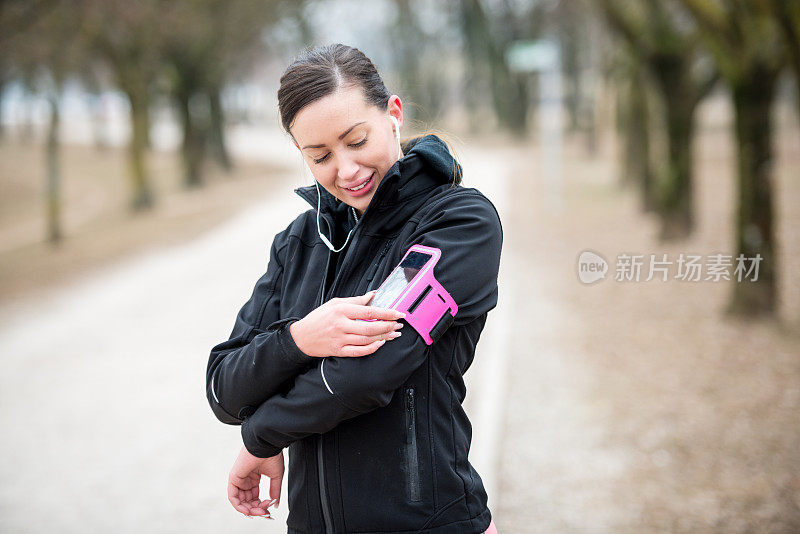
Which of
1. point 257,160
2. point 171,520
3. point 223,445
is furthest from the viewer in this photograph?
point 257,160

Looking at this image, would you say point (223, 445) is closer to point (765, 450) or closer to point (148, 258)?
point (765, 450)

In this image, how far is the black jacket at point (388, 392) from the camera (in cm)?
178

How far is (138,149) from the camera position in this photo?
2012cm

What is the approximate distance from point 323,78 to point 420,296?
587 mm

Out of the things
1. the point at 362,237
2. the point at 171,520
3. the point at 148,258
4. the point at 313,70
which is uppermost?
the point at 313,70

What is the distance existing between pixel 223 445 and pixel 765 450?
12.9ft

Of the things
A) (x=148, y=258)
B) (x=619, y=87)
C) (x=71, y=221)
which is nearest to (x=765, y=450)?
(x=148, y=258)

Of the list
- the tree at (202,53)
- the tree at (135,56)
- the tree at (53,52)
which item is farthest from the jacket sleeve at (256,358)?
the tree at (202,53)

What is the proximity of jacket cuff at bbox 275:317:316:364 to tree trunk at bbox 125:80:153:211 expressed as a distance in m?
19.4

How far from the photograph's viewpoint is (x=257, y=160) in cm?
3319

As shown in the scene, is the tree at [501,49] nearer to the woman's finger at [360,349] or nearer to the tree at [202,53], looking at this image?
the tree at [202,53]

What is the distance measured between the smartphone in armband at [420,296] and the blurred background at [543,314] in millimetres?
553

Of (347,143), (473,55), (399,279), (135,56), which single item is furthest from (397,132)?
(473,55)

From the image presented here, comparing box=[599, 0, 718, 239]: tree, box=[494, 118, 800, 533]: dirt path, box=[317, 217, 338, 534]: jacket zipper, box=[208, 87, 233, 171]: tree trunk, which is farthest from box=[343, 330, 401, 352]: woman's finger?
box=[208, 87, 233, 171]: tree trunk
